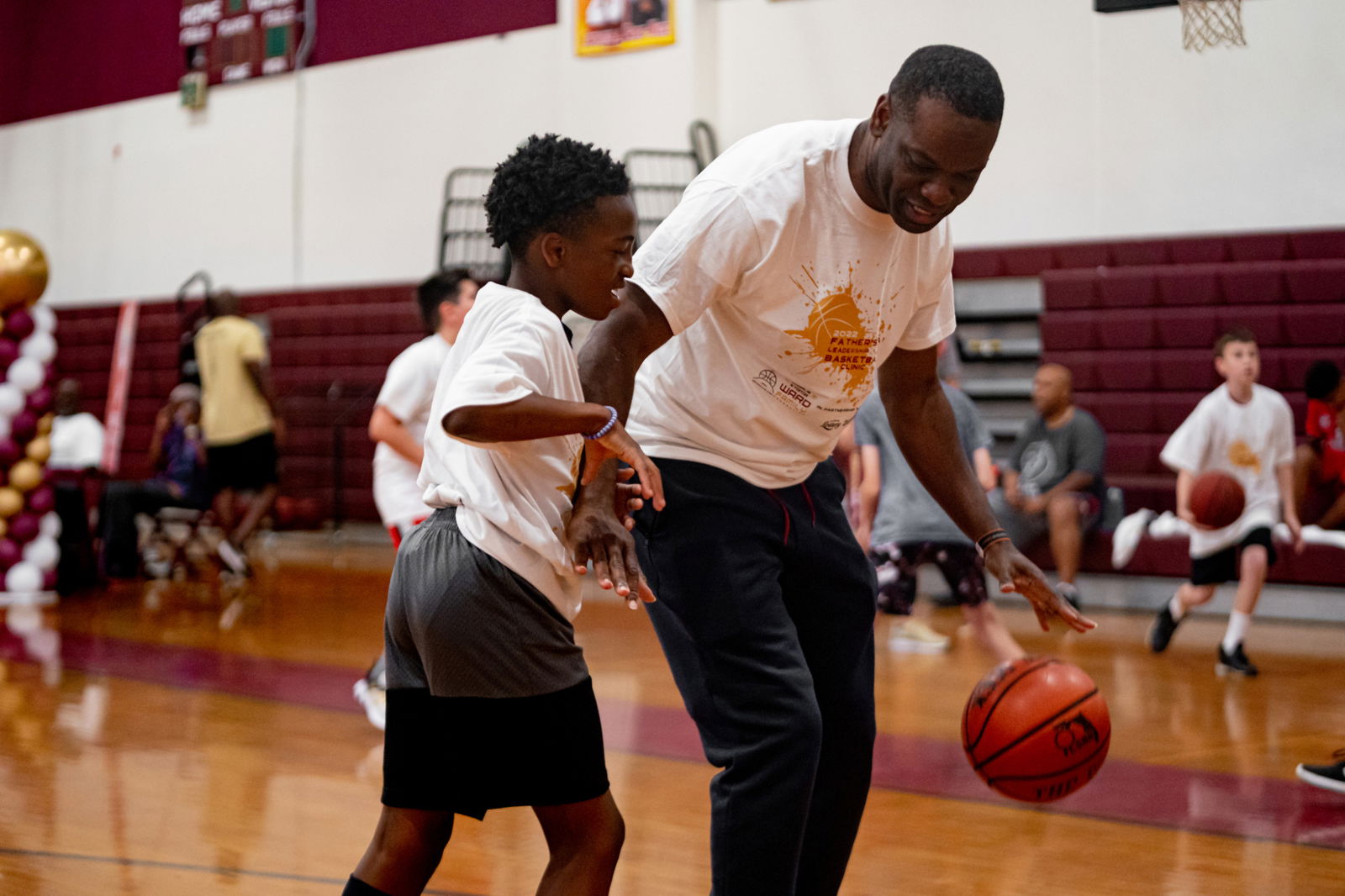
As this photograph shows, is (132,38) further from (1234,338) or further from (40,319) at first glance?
(1234,338)

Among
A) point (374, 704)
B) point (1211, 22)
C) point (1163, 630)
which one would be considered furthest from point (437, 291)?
point (1211, 22)

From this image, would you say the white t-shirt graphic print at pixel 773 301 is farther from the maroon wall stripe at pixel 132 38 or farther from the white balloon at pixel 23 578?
the maroon wall stripe at pixel 132 38

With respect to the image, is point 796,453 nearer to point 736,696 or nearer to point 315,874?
point 736,696

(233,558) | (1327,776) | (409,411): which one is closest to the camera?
(1327,776)

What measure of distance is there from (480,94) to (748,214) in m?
9.91

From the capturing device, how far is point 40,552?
8797mm

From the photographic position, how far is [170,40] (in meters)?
13.8

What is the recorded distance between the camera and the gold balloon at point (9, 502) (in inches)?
334

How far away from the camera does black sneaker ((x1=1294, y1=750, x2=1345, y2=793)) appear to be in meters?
4.04

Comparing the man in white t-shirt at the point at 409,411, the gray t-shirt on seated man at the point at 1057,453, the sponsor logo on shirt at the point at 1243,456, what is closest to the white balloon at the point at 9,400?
the man in white t-shirt at the point at 409,411

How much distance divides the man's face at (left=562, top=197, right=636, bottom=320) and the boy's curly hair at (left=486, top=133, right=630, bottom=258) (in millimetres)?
19

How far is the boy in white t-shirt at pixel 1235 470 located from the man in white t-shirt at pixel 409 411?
3372 millimetres

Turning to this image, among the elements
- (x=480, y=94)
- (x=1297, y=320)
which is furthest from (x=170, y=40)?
(x=1297, y=320)

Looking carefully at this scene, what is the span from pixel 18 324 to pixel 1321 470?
7596 mm
